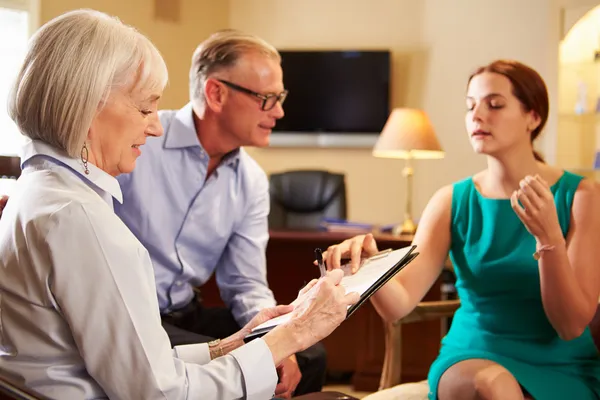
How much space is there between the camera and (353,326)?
368 cm

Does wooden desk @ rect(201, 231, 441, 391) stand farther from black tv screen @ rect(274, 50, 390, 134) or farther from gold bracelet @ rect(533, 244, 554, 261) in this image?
black tv screen @ rect(274, 50, 390, 134)

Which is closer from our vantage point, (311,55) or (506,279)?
(506,279)

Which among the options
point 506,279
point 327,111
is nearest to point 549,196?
point 506,279

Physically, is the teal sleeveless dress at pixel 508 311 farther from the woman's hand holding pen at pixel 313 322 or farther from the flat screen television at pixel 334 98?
the flat screen television at pixel 334 98

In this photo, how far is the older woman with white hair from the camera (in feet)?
3.34

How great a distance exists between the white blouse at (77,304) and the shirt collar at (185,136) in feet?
3.49

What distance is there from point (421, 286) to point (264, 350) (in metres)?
0.80

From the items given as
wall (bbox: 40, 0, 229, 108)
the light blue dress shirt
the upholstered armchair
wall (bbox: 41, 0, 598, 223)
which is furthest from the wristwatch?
wall (bbox: 41, 0, 598, 223)

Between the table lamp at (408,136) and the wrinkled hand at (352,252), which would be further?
the table lamp at (408,136)

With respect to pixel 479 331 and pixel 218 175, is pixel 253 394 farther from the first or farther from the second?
pixel 218 175

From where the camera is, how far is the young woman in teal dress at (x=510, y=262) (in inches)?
63.6

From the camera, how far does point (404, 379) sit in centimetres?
353

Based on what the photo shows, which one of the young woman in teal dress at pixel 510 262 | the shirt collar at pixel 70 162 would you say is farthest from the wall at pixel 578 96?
the shirt collar at pixel 70 162

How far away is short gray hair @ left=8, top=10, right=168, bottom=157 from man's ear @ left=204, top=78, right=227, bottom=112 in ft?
3.50
